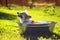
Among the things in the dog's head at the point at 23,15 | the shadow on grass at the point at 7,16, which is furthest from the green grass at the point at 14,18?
the dog's head at the point at 23,15

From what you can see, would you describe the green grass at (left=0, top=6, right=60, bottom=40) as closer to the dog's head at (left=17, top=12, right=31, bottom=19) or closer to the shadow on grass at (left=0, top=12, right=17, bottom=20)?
the shadow on grass at (left=0, top=12, right=17, bottom=20)

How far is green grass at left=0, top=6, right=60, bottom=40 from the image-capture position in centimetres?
665

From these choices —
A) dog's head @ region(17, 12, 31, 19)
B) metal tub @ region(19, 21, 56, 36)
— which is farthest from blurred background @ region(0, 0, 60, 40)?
metal tub @ region(19, 21, 56, 36)

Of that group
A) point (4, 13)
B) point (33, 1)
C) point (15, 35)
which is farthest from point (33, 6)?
point (15, 35)

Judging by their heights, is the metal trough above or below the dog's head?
below

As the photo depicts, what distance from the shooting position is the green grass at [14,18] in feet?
21.8

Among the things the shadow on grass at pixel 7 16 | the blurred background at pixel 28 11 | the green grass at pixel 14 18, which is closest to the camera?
the green grass at pixel 14 18

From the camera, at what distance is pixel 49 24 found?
15.4 ft

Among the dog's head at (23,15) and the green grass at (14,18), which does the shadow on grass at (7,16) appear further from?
the dog's head at (23,15)

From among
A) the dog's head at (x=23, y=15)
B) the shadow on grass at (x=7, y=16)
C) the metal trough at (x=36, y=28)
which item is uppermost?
the dog's head at (x=23, y=15)

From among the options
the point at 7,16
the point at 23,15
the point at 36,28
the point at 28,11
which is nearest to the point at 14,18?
the point at 7,16

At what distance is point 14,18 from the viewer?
30.1ft

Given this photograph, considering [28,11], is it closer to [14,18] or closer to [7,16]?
[7,16]

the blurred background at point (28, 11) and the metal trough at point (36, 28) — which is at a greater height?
the metal trough at point (36, 28)
